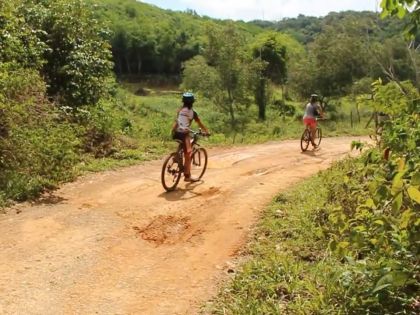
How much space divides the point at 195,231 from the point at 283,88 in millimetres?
45177

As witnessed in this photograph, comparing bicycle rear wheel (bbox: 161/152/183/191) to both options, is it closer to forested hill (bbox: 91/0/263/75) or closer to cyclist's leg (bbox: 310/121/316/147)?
cyclist's leg (bbox: 310/121/316/147)

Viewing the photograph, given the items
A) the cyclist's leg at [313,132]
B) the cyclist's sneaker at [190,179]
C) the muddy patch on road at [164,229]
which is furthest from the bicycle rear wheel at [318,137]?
the muddy patch on road at [164,229]

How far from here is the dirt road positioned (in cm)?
494

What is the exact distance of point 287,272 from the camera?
5172mm

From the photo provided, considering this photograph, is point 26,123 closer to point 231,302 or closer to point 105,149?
point 105,149

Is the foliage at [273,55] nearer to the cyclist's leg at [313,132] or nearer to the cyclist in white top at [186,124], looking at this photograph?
the cyclist's leg at [313,132]

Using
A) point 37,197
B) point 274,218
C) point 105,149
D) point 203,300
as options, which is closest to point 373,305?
point 203,300

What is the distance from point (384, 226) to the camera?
3.34 meters

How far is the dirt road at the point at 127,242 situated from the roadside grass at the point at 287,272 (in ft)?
0.84

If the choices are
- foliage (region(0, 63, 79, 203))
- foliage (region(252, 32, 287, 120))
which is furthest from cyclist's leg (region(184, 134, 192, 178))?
foliage (region(252, 32, 287, 120))

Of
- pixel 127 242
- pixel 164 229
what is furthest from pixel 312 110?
pixel 127 242

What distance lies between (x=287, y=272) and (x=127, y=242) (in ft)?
7.09

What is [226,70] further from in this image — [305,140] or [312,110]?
[305,140]

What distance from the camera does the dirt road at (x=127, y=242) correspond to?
494 cm
